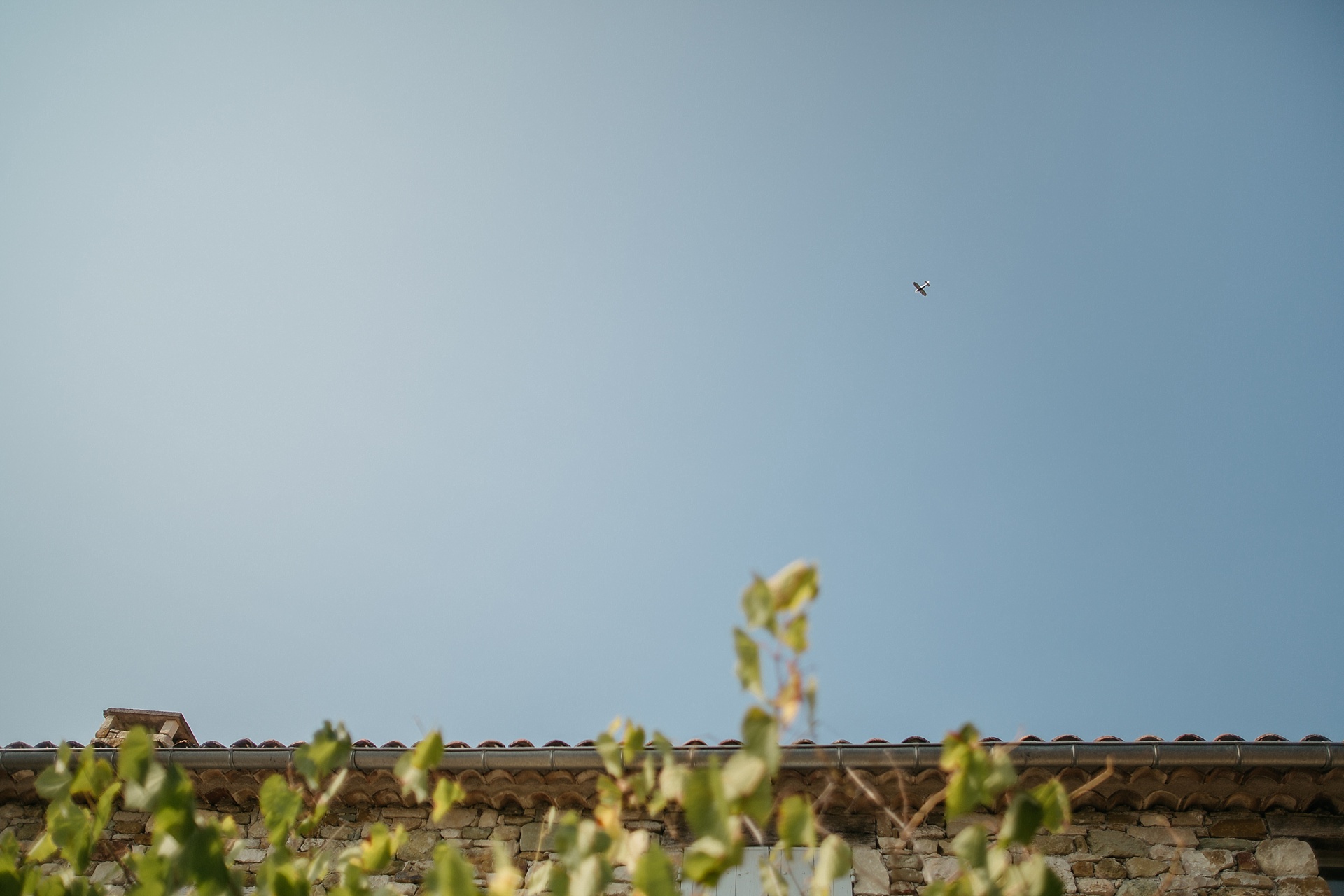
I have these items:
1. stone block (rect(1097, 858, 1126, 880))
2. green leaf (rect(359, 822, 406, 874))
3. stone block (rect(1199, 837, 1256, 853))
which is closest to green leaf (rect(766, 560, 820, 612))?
green leaf (rect(359, 822, 406, 874))

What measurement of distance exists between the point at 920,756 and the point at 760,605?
10.1 feet

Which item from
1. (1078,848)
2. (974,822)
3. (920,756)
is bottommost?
(1078,848)

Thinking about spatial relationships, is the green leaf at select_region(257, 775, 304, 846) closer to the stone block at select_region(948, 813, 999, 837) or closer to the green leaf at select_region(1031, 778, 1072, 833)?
the green leaf at select_region(1031, 778, 1072, 833)

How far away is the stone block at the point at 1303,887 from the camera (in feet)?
14.2

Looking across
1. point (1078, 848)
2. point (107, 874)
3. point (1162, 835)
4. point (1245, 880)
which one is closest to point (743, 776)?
point (1078, 848)

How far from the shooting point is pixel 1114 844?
4523 mm

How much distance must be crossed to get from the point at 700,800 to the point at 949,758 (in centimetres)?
64


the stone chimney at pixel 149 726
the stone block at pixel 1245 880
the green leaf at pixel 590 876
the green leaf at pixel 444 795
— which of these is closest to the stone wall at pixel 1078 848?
the stone block at pixel 1245 880

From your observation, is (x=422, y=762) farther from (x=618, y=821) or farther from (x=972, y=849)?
(x=972, y=849)

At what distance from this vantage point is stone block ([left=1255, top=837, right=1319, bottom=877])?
14.4 ft

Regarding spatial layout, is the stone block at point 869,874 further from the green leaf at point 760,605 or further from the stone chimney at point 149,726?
the stone chimney at point 149,726

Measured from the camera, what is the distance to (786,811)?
6.25 feet

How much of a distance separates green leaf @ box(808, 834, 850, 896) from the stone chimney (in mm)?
4630

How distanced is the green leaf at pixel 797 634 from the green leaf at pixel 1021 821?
1.95 feet
